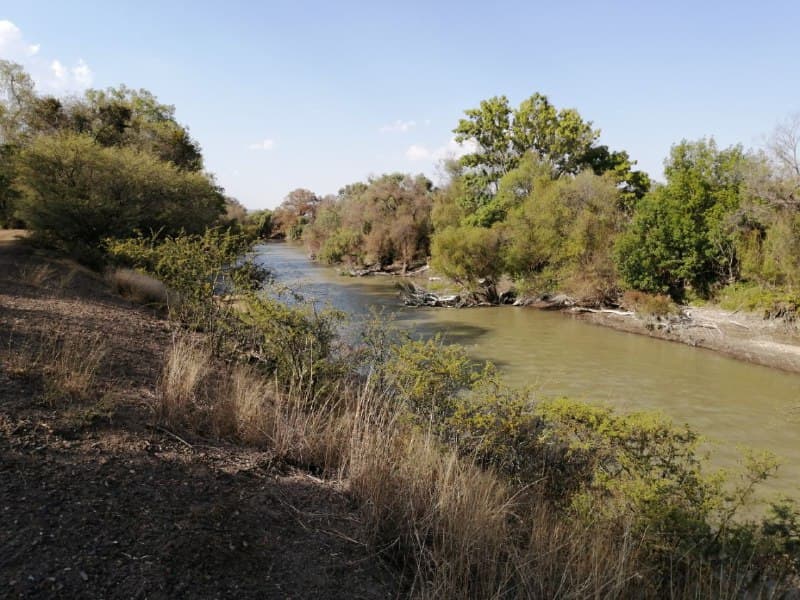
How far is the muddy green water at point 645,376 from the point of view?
10438 millimetres

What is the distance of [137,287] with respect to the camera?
14156mm

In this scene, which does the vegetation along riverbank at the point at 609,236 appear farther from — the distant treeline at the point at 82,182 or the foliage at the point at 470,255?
the distant treeline at the point at 82,182

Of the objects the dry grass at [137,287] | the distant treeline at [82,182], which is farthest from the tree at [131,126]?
the dry grass at [137,287]

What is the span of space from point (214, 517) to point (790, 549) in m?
4.85

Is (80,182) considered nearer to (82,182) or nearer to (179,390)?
(82,182)

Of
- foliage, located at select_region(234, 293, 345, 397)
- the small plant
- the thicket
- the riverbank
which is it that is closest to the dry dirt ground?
the small plant

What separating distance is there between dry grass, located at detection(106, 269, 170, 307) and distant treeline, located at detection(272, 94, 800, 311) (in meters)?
17.2

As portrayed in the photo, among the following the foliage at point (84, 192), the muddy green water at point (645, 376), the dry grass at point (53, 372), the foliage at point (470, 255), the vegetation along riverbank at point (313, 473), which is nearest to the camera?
the vegetation along riverbank at point (313, 473)

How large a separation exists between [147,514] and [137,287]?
1243 centimetres

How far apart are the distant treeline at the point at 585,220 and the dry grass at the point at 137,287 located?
17163 mm

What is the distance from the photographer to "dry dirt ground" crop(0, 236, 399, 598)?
2766 millimetres

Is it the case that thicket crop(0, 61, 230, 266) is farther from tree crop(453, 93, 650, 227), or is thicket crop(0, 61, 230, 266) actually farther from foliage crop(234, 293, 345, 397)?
tree crop(453, 93, 650, 227)

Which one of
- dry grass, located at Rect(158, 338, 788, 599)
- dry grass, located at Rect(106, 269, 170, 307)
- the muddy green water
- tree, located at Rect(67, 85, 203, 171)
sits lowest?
the muddy green water

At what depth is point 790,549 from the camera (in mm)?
4391
